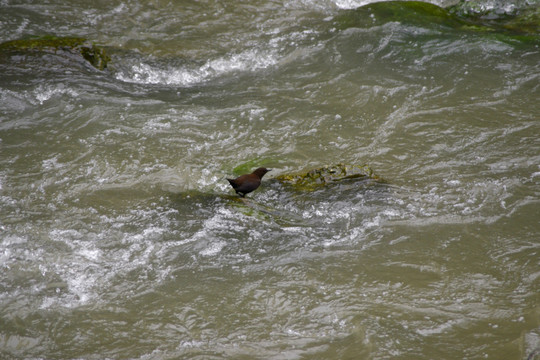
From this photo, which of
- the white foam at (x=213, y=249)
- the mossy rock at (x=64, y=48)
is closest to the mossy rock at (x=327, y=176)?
the white foam at (x=213, y=249)

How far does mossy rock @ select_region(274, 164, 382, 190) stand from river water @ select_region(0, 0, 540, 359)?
0.09m

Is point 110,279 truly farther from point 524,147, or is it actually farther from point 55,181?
point 524,147

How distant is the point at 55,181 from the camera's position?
17.0 ft

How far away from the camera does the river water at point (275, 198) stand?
3.58m

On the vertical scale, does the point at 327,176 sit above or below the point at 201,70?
below

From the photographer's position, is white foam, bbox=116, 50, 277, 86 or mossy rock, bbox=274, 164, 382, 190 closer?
mossy rock, bbox=274, 164, 382, 190

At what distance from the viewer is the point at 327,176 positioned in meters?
4.98

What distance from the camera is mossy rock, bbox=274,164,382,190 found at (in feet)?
16.2

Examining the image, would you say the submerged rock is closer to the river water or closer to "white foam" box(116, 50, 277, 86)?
the river water

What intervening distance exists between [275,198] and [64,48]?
4248 millimetres

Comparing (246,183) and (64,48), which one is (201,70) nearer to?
(64,48)

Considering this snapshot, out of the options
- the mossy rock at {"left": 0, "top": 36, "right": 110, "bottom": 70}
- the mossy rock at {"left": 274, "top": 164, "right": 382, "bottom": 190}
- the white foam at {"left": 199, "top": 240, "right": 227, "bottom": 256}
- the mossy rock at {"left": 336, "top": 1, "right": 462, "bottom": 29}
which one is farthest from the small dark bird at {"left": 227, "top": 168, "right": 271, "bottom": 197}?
the mossy rock at {"left": 336, "top": 1, "right": 462, "bottom": 29}

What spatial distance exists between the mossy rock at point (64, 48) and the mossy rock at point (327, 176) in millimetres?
3737

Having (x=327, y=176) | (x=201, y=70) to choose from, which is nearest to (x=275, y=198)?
(x=327, y=176)
